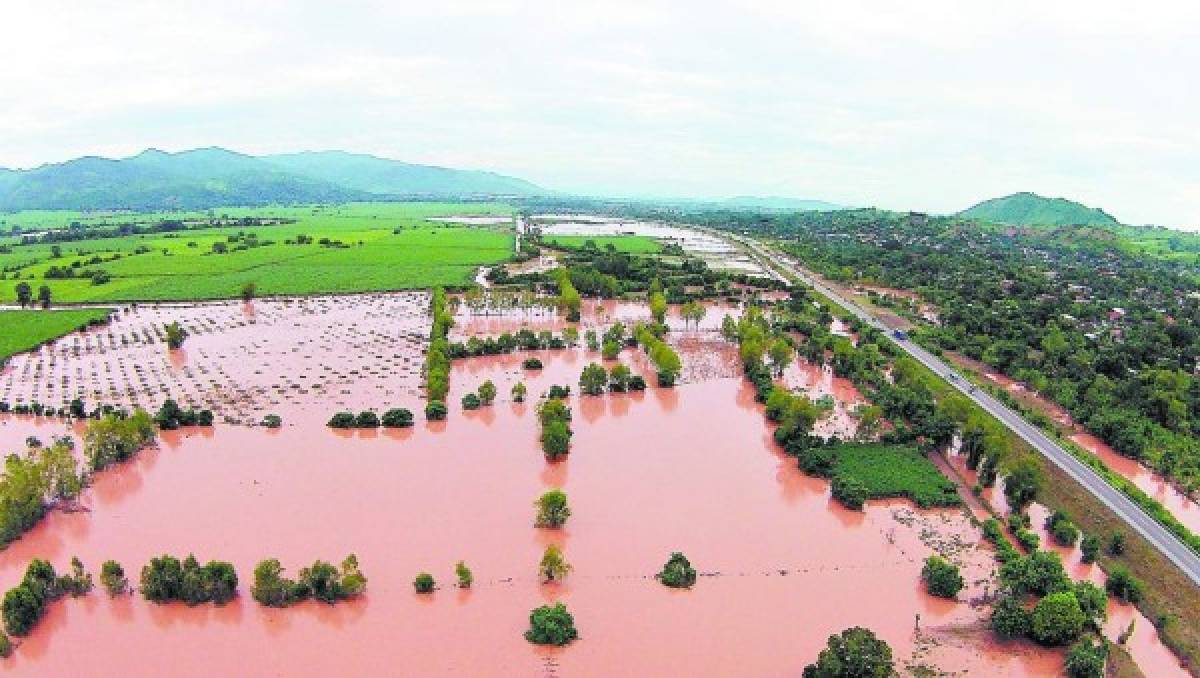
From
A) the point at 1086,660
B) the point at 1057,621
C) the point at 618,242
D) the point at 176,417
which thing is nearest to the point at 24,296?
the point at 176,417

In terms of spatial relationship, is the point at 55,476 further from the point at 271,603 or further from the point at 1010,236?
the point at 1010,236

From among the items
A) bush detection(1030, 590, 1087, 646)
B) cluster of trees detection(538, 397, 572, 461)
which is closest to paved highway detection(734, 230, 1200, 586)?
bush detection(1030, 590, 1087, 646)

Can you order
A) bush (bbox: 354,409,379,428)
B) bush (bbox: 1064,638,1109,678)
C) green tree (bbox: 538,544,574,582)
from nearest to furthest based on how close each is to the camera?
bush (bbox: 1064,638,1109,678) < green tree (bbox: 538,544,574,582) < bush (bbox: 354,409,379,428)

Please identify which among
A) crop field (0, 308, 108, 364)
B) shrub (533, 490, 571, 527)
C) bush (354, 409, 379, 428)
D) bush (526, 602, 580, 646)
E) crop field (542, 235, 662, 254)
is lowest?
bush (526, 602, 580, 646)

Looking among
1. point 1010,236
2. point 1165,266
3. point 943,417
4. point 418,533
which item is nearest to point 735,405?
point 943,417

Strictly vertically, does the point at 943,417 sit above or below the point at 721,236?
below

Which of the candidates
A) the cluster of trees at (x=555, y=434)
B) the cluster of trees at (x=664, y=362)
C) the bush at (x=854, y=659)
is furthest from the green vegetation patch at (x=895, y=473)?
the cluster of trees at (x=664, y=362)

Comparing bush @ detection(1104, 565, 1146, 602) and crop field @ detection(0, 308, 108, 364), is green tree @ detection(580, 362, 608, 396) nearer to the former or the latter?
bush @ detection(1104, 565, 1146, 602)
